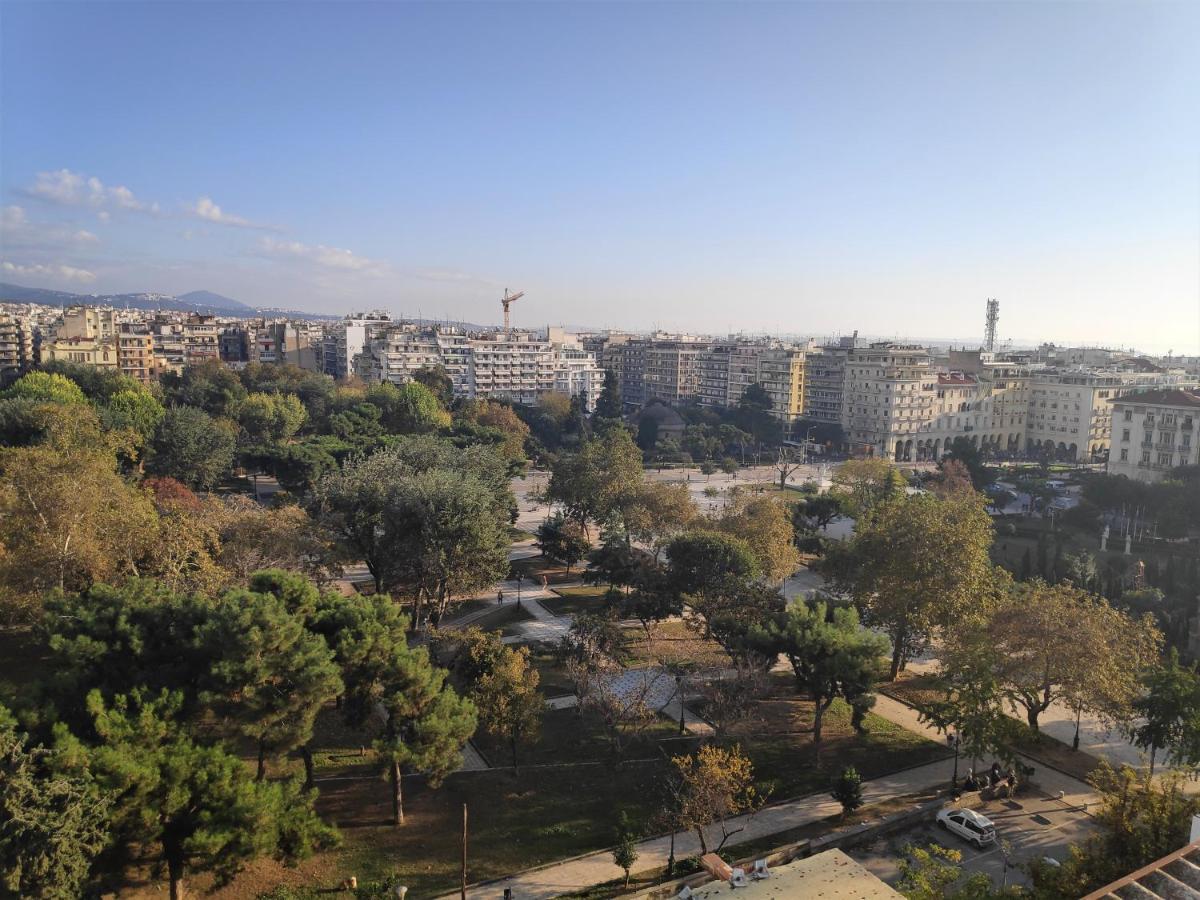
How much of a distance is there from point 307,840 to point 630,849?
545 centimetres

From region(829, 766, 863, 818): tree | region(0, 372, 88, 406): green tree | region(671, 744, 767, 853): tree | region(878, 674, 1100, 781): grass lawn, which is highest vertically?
region(0, 372, 88, 406): green tree

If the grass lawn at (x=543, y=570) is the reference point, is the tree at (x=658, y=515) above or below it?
above

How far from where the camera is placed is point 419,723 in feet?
49.9

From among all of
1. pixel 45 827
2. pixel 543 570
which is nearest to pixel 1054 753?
pixel 45 827

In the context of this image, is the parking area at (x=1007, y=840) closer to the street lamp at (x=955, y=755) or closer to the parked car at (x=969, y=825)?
the parked car at (x=969, y=825)

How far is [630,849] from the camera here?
14.4 m

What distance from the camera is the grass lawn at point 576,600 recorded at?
29688 millimetres

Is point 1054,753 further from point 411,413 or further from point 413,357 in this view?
point 413,357

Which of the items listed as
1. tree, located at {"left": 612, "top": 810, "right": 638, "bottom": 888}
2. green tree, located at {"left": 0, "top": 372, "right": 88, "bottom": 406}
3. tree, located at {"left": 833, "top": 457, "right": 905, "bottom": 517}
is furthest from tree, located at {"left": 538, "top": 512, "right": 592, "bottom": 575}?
green tree, located at {"left": 0, "top": 372, "right": 88, "bottom": 406}

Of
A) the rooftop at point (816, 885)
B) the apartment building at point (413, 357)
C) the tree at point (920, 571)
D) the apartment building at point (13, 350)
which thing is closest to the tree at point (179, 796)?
the rooftop at point (816, 885)

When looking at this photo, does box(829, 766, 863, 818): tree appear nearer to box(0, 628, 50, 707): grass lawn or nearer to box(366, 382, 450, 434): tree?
box(0, 628, 50, 707): grass lawn

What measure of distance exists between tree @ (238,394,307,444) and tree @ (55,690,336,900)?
44.4 metres

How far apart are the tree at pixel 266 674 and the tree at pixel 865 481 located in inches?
1177

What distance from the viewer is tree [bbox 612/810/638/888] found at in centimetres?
1422
